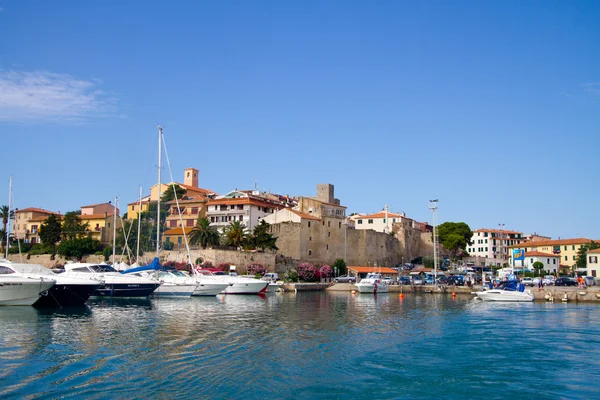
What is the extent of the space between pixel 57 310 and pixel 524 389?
22646 millimetres

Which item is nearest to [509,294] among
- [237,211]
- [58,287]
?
[58,287]

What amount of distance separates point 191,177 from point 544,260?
189ft

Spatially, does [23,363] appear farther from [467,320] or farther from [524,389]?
[467,320]

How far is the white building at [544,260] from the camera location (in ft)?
250

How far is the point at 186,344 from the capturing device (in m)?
17.6

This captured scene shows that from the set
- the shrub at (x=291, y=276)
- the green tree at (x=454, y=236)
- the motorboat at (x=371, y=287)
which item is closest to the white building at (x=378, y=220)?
the green tree at (x=454, y=236)

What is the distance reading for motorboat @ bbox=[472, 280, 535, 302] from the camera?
38719 millimetres

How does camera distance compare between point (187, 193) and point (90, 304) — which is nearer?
point (90, 304)

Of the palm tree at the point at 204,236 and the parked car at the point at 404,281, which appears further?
the palm tree at the point at 204,236

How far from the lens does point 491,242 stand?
10612 cm

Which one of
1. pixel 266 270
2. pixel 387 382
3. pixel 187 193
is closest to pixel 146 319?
pixel 387 382

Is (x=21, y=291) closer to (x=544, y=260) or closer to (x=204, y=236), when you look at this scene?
(x=204, y=236)

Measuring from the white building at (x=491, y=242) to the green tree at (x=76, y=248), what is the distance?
70382mm

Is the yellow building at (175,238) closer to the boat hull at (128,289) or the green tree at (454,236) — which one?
the boat hull at (128,289)
